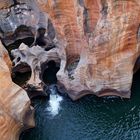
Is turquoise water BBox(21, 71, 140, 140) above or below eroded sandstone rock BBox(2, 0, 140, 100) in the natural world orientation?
below

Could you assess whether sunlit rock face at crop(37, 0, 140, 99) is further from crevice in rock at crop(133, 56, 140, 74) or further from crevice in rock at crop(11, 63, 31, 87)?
crevice in rock at crop(11, 63, 31, 87)

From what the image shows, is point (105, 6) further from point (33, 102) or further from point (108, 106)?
point (33, 102)

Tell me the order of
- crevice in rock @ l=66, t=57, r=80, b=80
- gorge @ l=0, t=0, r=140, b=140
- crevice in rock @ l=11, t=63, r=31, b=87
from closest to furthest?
gorge @ l=0, t=0, r=140, b=140 < crevice in rock @ l=66, t=57, r=80, b=80 < crevice in rock @ l=11, t=63, r=31, b=87

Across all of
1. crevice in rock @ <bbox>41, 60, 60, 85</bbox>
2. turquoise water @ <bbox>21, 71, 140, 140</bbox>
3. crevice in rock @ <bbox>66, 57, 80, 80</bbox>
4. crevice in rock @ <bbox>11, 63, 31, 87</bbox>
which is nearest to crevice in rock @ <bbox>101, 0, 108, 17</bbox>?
crevice in rock @ <bbox>66, 57, 80, 80</bbox>

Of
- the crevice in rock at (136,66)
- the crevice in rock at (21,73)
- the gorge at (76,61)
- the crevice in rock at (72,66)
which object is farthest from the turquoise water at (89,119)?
the crevice in rock at (21,73)

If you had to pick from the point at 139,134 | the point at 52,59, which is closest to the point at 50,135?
A: the point at 139,134

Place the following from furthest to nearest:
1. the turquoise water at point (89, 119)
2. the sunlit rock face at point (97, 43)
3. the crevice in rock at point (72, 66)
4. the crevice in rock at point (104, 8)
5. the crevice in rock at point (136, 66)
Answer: the crevice in rock at point (72, 66) → the crevice in rock at point (136, 66) → the sunlit rock face at point (97, 43) → the crevice in rock at point (104, 8) → the turquoise water at point (89, 119)

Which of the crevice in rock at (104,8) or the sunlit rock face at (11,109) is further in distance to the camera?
the crevice in rock at (104,8)

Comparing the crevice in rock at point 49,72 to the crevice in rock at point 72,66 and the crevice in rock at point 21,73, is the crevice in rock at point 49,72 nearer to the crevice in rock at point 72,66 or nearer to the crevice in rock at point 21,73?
the crevice in rock at point 21,73
